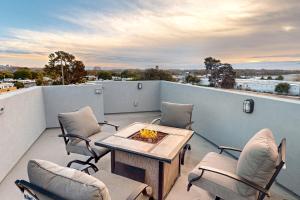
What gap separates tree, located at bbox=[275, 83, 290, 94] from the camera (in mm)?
3383

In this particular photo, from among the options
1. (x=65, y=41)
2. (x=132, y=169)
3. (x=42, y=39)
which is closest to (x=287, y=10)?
(x=132, y=169)

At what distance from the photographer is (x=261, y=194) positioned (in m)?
1.78

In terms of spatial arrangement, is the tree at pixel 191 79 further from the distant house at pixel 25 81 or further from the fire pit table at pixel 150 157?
the distant house at pixel 25 81

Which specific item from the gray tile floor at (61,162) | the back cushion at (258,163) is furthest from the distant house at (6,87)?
the back cushion at (258,163)

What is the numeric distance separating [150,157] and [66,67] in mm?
10772

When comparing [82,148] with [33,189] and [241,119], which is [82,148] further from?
[241,119]

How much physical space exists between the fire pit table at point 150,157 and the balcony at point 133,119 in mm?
268

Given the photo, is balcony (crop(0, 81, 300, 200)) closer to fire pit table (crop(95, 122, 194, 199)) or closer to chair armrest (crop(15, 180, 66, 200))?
fire pit table (crop(95, 122, 194, 199))

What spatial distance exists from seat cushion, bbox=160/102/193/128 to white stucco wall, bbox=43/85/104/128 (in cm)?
251

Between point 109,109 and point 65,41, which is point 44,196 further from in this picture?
point 65,41

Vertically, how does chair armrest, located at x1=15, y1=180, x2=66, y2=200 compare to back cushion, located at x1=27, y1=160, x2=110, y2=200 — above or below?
below

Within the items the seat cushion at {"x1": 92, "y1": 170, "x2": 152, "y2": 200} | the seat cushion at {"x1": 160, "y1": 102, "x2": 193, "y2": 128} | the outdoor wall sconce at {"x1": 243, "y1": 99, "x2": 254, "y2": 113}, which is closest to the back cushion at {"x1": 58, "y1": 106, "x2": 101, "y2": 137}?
the seat cushion at {"x1": 92, "y1": 170, "x2": 152, "y2": 200}

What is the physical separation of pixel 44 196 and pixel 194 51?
24.4ft

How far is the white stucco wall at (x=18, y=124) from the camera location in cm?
288
